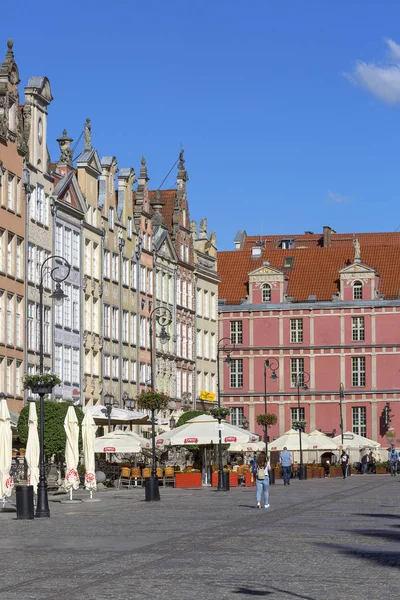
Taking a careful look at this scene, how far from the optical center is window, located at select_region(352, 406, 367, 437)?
10569 cm

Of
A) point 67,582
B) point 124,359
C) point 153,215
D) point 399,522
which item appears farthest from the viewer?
point 153,215

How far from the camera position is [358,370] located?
10625 centimetres

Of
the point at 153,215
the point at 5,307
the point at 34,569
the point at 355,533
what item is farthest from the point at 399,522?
the point at 153,215

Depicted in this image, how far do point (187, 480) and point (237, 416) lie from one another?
4874 centimetres

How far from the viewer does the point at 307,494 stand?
1997 inches

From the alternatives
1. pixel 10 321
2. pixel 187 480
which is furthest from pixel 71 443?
pixel 10 321

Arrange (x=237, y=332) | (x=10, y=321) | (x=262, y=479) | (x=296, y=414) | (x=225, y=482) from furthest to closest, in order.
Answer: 1. (x=237, y=332)
2. (x=296, y=414)
3. (x=10, y=321)
4. (x=225, y=482)
5. (x=262, y=479)

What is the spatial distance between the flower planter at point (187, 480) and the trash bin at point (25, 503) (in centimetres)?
2491

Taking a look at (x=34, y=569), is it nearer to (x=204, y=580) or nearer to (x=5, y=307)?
(x=204, y=580)

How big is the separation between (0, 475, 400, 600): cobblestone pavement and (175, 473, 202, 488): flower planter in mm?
19032

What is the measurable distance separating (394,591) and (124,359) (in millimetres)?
Answer: 64406

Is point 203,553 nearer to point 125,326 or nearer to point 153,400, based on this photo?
point 153,400

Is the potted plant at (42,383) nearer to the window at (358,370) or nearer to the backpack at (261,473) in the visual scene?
Answer: the backpack at (261,473)

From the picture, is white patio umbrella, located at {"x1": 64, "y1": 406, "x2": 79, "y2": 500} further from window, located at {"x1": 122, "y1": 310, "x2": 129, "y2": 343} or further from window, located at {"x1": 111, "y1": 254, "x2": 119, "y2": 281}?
window, located at {"x1": 122, "y1": 310, "x2": 129, "y2": 343}
